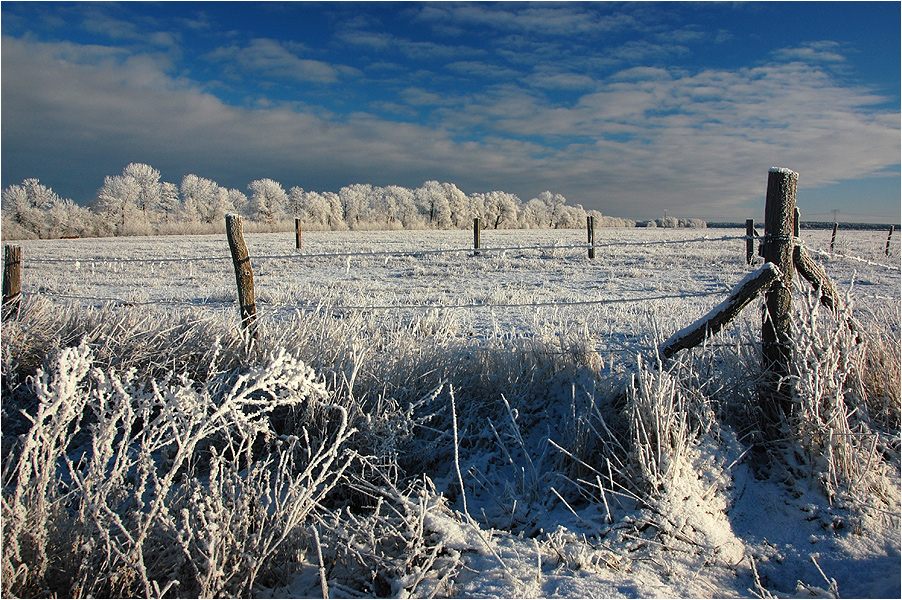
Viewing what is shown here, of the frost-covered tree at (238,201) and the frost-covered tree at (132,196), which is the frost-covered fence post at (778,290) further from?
the frost-covered tree at (238,201)

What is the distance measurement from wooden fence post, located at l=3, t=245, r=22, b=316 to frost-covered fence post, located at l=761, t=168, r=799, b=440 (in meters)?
5.97

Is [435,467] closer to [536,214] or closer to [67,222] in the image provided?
[67,222]

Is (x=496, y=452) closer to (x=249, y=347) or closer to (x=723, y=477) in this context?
(x=723, y=477)

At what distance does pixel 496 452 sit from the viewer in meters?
3.43

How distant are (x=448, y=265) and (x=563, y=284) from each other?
5214 mm

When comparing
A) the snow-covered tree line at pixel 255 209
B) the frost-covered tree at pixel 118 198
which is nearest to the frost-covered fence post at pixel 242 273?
the snow-covered tree line at pixel 255 209

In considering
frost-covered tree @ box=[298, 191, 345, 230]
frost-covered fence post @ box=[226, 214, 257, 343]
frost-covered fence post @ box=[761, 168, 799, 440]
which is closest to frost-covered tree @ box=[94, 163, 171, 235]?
frost-covered tree @ box=[298, 191, 345, 230]

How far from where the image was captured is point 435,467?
343cm

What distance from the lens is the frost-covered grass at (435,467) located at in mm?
2055

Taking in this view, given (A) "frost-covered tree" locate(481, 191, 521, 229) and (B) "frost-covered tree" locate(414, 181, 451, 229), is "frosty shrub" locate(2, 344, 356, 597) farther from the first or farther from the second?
(A) "frost-covered tree" locate(481, 191, 521, 229)

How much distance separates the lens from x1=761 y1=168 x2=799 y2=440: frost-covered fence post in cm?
325

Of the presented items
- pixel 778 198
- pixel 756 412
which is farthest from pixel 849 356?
pixel 778 198

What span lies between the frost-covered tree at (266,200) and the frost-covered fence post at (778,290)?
60.7 m

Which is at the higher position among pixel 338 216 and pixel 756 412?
pixel 338 216
